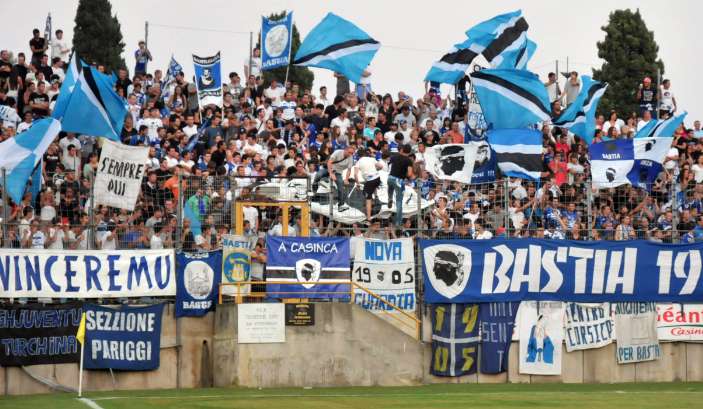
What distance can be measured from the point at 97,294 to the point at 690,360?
15.1 meters

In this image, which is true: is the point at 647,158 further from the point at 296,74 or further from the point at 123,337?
the point at 296,74

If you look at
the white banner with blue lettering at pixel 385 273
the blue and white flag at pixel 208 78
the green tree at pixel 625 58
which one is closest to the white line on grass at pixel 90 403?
the white banner with blue lettering at pixel 385 273

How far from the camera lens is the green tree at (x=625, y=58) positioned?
261 ft

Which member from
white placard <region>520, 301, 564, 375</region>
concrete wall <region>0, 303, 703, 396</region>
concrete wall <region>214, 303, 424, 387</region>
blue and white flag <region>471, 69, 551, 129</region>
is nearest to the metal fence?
blue and white flag <region>471, 69, 551, 129</region>

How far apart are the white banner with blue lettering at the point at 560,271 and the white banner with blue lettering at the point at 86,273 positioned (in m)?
6.51

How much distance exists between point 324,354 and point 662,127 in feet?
42.5

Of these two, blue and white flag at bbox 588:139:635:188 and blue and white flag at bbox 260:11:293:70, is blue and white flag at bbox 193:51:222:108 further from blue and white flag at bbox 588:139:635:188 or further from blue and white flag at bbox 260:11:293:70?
blue and white flag at bbox 588:139:635:188

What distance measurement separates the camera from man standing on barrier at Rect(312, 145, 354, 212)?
1401 inches

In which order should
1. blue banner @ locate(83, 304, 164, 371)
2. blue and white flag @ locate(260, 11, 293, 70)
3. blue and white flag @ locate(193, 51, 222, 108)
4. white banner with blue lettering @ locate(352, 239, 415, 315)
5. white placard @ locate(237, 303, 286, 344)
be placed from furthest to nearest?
blue and white flag @ locate(260, 11, 293, 70)
blue and white flag @ locate(193, 51, 222, 108)
white banner with blue lettering @ locate(352, 239, 415, 315)
white placard @ locate(237, 303, 286, 344)
blue banner @ locate(83, 304, 164, 371)

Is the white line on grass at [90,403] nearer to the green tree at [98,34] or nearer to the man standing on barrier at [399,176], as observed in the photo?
the man standing on barrier at [399,176]

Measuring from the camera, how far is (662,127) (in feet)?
135

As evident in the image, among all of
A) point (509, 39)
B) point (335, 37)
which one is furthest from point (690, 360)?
point (335, 37)

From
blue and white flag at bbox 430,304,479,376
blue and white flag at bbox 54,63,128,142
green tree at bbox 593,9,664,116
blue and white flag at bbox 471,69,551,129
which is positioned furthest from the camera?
green tree at bbox 593,9,664,116

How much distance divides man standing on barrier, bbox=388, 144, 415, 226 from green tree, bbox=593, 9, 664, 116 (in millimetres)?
44329
